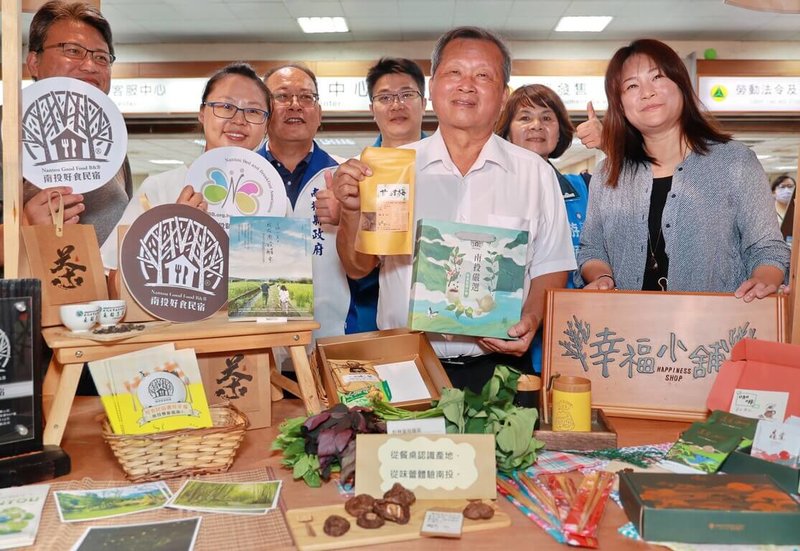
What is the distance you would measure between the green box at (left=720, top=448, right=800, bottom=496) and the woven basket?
96 centimetres

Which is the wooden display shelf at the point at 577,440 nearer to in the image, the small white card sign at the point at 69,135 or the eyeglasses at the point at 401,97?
the small white card sign at the point at 69,135

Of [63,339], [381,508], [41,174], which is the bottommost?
[381,508]

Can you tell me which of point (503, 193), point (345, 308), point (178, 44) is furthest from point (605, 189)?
point (178, 44)

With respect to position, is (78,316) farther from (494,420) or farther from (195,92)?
(195,92)

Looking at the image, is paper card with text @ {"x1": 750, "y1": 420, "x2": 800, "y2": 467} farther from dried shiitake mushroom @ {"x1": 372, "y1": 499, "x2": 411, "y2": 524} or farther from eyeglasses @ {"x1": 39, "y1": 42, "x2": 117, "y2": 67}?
eyeglasses @ {"x1": 39, "y1": 42, "x2": 117, "y2": 67}

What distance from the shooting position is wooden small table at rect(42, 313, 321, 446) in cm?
137

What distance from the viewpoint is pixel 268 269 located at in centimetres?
155

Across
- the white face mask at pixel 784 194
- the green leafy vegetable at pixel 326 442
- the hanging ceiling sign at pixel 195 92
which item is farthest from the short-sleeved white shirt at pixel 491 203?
the white face mask at pixel 784 194

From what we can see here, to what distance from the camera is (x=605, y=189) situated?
2137 millimetres

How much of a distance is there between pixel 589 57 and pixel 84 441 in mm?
6942

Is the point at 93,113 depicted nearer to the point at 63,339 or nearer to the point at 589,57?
the point at 63,339

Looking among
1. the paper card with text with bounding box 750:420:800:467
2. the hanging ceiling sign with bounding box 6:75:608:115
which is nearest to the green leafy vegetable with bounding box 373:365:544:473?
the paper card with text with bounding box 750:420:800:467

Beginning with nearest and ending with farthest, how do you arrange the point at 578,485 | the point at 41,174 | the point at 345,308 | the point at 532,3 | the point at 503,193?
the point at 578,485
the point at 41,174
the point at 503,193
the point at 345,308
the point at 532,3

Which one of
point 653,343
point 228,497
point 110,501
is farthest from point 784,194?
point 110,501
